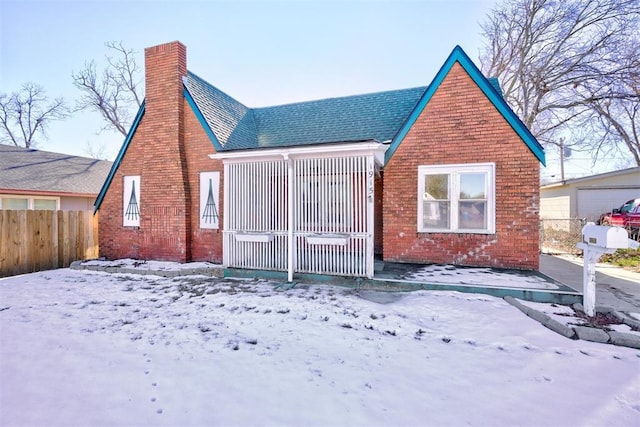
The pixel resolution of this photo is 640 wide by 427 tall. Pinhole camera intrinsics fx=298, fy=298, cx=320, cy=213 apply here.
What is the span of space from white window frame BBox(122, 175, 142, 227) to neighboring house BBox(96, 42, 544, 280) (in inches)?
1.8

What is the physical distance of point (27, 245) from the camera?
28.1ft

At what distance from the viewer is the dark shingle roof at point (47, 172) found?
470 inches

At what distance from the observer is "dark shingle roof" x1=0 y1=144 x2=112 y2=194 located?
1193 centimetres

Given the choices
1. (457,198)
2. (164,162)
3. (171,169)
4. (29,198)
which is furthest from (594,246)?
(29,198)

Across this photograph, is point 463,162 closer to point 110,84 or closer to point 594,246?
point 594,246

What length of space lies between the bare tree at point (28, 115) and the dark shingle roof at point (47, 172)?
13976 mm

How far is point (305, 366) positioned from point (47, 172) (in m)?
16.3

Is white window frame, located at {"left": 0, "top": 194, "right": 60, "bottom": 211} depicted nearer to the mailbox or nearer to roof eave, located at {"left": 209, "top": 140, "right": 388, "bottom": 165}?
roof eave, located at {"left": 209, "top": 140, "right": 388, "bottom": 165}

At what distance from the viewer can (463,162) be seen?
7453 mm

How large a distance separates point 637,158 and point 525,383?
995 inches

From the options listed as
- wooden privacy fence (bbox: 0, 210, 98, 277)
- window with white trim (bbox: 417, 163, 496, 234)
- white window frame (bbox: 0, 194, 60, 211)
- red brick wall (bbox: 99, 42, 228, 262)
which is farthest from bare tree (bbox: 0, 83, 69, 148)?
window with white trim (bbox: 417, 163, 496, 234)

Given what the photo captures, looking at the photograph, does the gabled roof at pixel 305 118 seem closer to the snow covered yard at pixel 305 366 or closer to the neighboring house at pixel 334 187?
the neighboring house at pixel 334 187

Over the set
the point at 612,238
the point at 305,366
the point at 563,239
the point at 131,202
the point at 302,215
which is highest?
the point at 131,202

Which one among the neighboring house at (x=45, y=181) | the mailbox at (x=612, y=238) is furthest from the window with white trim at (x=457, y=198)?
the neighboring house at (x=45, y=181)
